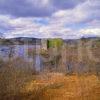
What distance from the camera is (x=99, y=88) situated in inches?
534

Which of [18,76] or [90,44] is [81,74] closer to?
[90,44]

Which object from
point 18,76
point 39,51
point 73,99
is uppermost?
point 39,51

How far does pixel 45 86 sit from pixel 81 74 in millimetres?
1714

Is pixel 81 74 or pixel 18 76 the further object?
pixel 81 74

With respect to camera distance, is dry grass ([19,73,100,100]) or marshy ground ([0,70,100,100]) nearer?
marshy ground ([0,70,100,100])

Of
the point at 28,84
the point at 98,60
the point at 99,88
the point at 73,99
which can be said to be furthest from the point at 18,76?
the point at 98,60

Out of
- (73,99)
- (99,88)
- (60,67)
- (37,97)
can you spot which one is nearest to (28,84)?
(37,97)

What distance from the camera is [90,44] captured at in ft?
54.7

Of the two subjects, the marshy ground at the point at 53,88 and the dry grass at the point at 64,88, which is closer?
the marshy ground at the point at 53,88

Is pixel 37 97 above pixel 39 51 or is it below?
below

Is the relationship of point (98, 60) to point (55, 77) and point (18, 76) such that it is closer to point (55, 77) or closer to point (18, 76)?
point (55, 77)

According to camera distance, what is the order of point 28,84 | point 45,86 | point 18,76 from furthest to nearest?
point 45,86 < point 28,84 < point 18,76

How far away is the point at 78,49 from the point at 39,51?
192 cm

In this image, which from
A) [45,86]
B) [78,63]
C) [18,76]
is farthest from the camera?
[78,63]
